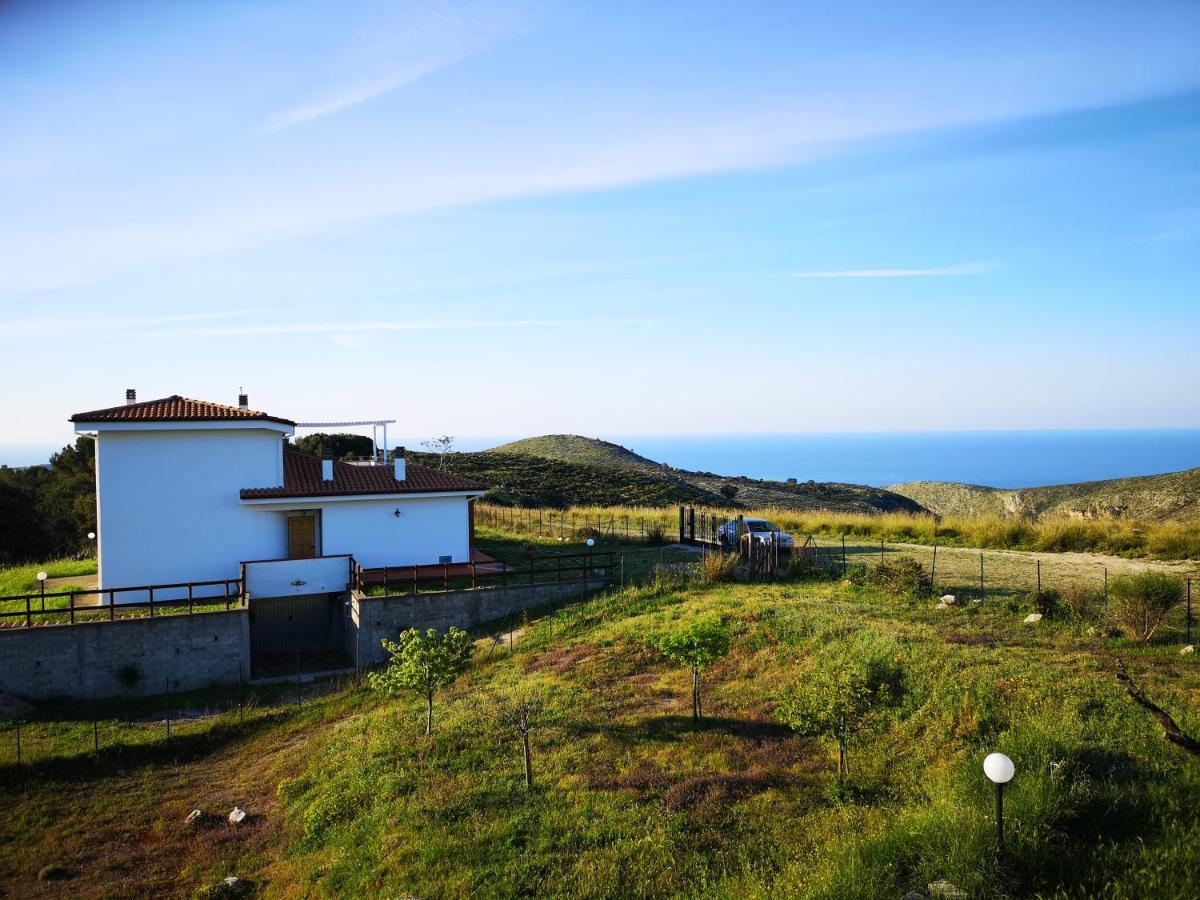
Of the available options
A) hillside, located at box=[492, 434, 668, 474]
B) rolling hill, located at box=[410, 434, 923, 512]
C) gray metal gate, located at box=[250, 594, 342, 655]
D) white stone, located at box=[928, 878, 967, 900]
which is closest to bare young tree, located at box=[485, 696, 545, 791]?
white stone, located at box=[928, 878, 967, 900]

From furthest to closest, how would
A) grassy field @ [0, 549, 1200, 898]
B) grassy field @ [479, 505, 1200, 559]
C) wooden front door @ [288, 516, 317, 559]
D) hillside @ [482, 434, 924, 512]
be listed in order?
hillside @ [482, 434, 924, 512] < wooden front door @ [288, 516, 317, 559] < grassy field @ [479, 505, 1200, 559] < grassy field @ [0, 549, 1200, 898]

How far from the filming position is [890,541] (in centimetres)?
2823

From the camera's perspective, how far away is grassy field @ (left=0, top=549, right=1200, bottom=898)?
24.9 ft

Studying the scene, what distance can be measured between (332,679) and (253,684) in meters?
2.03

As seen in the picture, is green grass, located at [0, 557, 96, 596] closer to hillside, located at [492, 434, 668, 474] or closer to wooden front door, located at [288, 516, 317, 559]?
wooden front door, located at [288, 516, 317, 559]

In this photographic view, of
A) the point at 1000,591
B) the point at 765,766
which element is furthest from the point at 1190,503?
the point at 765,766

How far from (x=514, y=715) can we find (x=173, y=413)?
49.4 feet

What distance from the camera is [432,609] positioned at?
21.6 m

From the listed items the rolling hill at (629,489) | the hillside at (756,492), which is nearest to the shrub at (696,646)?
the rolling hill at (629,489)

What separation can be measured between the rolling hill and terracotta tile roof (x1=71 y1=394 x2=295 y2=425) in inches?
957

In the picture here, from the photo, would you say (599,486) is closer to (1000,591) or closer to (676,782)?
(1000,591)

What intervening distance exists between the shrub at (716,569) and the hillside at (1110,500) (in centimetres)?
Answer: 1331

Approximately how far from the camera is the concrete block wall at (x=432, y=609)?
824 inches

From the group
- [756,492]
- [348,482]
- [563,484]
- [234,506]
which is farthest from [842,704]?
[756,492]
